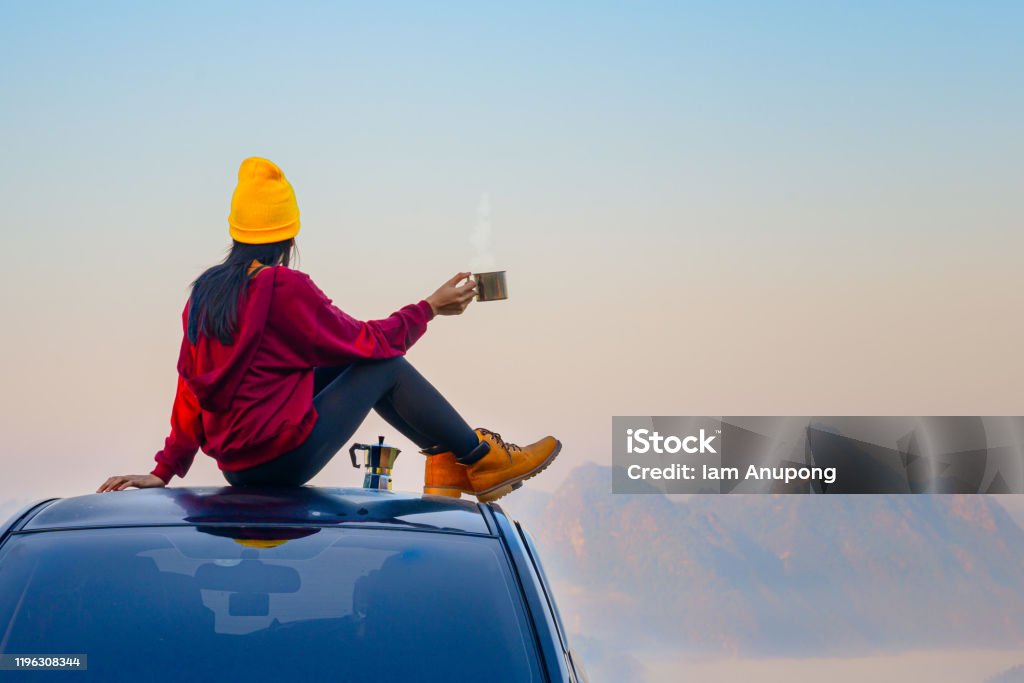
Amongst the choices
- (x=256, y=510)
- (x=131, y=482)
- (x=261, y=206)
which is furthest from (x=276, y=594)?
(x=261, y=206)

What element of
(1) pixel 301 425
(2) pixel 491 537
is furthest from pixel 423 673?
(1) pixel 301 425


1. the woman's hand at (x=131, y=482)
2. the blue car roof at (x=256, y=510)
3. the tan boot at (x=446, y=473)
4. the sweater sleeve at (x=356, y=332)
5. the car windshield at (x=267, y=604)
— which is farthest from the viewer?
the tan boot at (x=446, y=473)

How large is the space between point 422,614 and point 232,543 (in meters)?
0.44

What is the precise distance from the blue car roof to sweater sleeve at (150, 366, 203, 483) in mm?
1010

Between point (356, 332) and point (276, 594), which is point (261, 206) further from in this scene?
point (276, 594)

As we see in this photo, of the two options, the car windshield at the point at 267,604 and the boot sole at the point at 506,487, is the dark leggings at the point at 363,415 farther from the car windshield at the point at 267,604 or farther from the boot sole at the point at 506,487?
the car windshield at the point at 267,604

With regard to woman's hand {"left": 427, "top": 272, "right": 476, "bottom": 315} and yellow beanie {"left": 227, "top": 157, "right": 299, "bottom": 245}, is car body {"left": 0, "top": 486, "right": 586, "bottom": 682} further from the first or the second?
woman's hand {"left": 427, "top": 272, "right": 476, "bottom": 315}

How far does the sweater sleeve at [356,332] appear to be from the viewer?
4.43 meters

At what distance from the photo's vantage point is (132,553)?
310 cm

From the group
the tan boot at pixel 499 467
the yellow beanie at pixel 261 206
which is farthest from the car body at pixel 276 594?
the tan boot at pixel 499 467

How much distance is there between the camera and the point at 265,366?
442 centimetres

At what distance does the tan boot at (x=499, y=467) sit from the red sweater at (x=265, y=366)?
24.7 inches

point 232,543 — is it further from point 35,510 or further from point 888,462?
point 888,462

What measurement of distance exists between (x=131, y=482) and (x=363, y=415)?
0.73m
